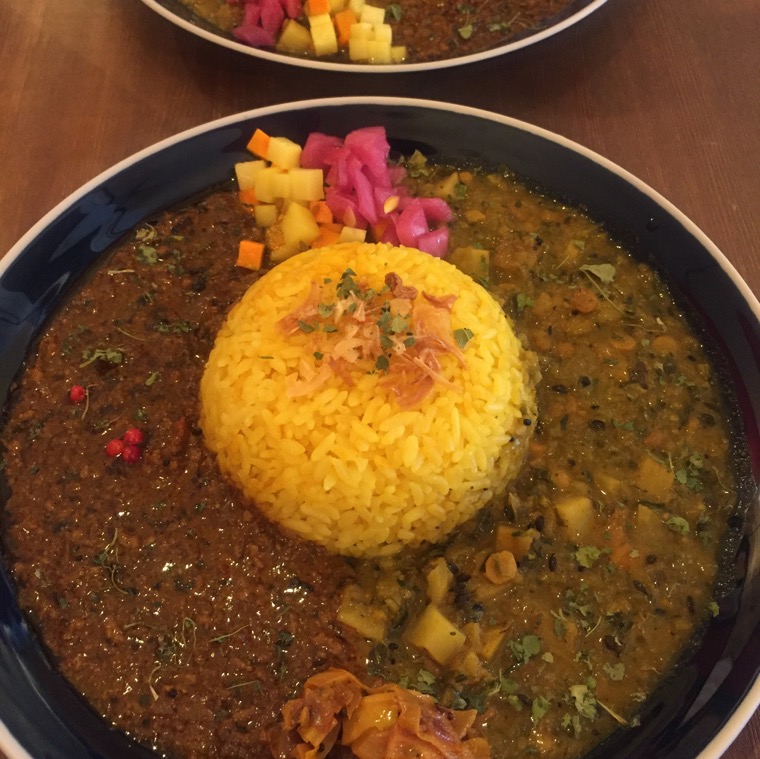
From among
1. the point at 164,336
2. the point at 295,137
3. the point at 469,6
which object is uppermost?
the point at 469,6

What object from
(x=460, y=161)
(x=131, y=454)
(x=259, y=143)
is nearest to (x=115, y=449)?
(x=131, y=454)

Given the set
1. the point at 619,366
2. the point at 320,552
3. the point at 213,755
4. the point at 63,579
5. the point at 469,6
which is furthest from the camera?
the point at 469,6

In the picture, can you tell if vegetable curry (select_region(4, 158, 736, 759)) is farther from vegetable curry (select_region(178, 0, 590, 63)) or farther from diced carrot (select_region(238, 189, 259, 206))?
vegetable curry (select_region(178, 0, 590, 63))

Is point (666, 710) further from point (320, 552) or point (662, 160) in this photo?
point (662, 160)

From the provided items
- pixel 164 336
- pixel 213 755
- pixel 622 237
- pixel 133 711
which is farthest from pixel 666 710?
pixel 164 336

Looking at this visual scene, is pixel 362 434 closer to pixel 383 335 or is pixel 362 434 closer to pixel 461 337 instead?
pixel 383 335

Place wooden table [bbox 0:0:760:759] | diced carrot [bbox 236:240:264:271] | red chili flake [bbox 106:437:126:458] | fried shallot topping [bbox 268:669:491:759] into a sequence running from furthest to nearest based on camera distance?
wooden table [bbox 0:0:760:759] → diced carrot [bbox 236:240:264:271] → red chili flake [bbox 106:437:126:458] → fried shallot topping [bbox 268:669:491:759]

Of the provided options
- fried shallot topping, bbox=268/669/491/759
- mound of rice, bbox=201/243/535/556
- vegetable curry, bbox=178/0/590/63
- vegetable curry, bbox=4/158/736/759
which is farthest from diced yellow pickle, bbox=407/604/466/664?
vegetable curry, bbox=178/0/590/63
